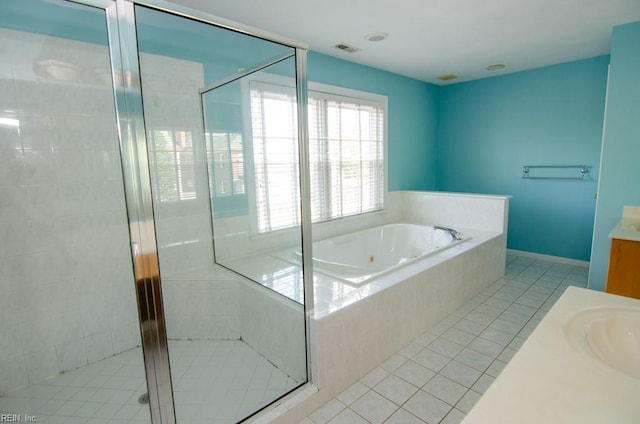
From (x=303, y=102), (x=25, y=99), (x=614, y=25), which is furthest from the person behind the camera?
(x=614, y=25)

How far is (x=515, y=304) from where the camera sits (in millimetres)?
2885

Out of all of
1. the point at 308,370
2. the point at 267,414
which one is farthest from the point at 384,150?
the point at 267,414

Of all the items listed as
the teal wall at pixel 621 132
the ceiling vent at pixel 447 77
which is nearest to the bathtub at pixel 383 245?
the teal wall at pixel 621 132

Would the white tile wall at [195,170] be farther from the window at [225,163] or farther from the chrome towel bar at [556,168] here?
the chrome towel bar at [556,168]

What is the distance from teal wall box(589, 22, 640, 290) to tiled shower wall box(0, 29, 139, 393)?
148 inches

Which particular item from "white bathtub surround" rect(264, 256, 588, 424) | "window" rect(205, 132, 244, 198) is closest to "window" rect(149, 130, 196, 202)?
"window" rect(205, 132, 244, 198)

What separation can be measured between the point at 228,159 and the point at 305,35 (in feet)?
3.97

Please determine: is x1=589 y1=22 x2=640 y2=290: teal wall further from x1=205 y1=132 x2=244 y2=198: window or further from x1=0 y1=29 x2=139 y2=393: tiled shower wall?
x1=0 y1=29 x2=139 y2=393: tiled shower wall

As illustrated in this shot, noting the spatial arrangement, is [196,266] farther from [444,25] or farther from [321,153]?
[444,25]

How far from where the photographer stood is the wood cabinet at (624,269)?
79.9 inches

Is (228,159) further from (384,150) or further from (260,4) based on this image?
(384,150)

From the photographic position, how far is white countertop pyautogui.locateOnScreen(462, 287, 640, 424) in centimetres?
65

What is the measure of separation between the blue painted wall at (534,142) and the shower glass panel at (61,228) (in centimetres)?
419

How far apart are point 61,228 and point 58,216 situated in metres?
0.08
